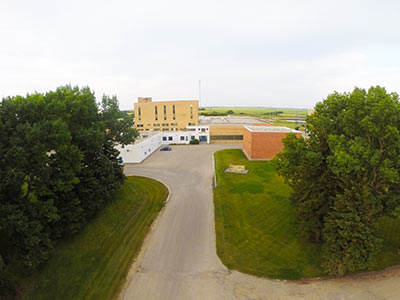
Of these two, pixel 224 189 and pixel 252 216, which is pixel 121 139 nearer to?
pixel 224 189

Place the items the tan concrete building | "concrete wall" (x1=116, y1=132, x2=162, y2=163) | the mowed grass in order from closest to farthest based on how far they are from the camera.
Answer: the mowed grass < "concrete wall" (x1=116, y1=132, x2=162, y2=163) < the tan concrete building

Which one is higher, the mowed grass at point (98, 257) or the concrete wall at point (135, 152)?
Result: the concrete wall at point (135, 152)

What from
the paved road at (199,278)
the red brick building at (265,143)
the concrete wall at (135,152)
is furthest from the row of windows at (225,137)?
the paved road at (199,278)

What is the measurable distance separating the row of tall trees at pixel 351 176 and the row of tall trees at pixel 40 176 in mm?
16130

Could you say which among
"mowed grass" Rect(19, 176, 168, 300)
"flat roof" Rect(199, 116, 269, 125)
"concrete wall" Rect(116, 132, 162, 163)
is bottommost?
"mowed grass" Rect(19, 176, 168, 300)

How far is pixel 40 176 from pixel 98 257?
21.4 ft

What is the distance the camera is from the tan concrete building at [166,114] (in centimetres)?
6744

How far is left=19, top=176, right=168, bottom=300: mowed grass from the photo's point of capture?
1266 centimetres

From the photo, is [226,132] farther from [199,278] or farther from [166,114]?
[199,278]

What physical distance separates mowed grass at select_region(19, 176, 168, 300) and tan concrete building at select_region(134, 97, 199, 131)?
Result: 4731cm

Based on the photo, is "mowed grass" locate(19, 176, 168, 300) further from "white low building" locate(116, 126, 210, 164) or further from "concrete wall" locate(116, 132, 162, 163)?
"white low building" locate(116, 126, 210, 164)

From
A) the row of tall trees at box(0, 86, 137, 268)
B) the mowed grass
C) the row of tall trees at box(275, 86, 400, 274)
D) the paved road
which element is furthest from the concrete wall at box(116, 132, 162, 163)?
the row of tall trees at box(275, 86, 400, 274)

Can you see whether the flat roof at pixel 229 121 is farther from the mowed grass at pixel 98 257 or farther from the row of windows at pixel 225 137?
the mowed grass at pixel 98 257

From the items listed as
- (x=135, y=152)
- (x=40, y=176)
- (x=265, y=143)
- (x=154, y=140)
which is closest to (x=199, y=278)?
(x=40, y=176)
